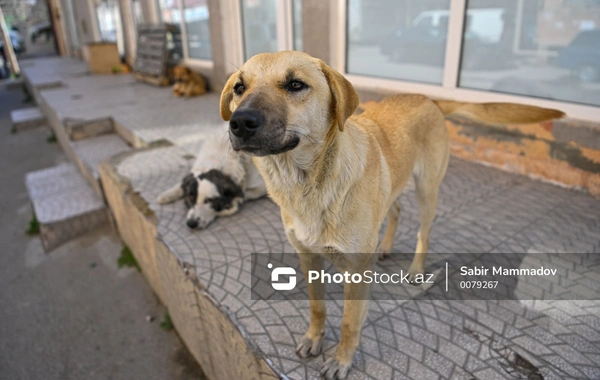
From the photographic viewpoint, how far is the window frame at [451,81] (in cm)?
380

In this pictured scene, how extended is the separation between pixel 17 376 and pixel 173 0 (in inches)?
369

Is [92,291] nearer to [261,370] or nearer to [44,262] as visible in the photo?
[44,262]

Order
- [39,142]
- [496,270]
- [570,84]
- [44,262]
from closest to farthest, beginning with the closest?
1. [496,270]
2. [570,84]
3. [44,262]
4. [39,142]

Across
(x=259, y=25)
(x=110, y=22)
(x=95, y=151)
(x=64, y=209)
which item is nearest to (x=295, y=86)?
(x=64, y=209)

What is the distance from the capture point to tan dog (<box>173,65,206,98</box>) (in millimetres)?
8625

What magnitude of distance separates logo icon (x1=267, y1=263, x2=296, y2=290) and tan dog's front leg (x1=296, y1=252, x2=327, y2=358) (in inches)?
20.5

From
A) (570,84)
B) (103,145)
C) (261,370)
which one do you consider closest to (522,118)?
(570,84)

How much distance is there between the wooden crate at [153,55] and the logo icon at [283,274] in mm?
8574

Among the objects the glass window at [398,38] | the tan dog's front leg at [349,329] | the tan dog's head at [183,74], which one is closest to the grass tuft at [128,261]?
the tan dog's front leg at [349,329]

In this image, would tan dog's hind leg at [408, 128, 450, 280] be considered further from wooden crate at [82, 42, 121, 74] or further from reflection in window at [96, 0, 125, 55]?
reflection in window at [96, 0, 125, 55]

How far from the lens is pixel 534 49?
407 centimetres

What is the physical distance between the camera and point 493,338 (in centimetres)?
218

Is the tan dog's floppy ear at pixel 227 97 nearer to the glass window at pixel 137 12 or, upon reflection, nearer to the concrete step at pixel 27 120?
the concrete step at pixel 27 120

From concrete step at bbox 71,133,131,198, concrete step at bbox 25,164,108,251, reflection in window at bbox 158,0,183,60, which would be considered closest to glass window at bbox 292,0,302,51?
concrete step at bbox 71,133,131,198
